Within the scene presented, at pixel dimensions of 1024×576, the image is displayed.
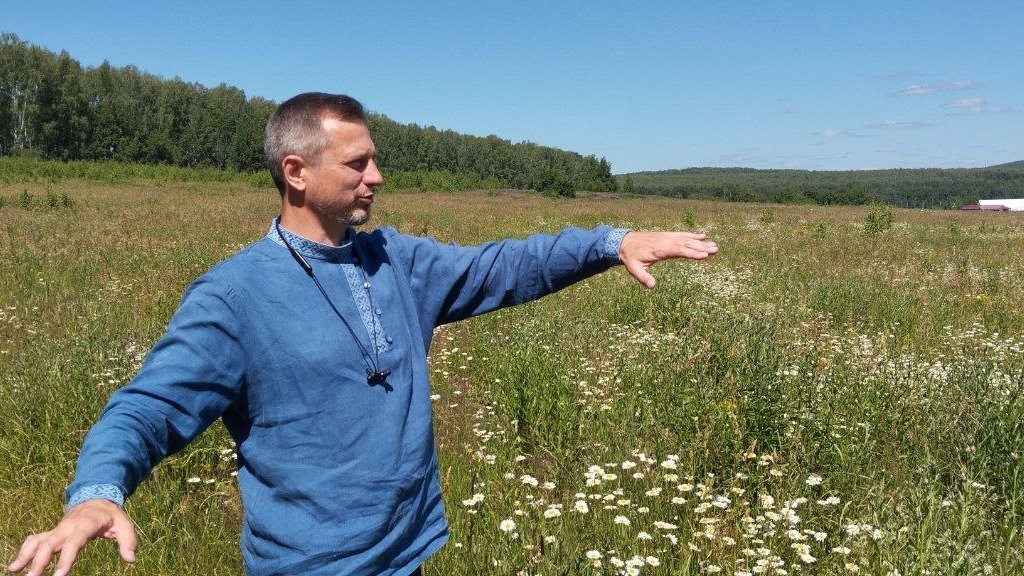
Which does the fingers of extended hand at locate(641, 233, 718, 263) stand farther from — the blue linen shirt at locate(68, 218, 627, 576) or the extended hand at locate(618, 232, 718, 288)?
the blue linen shirt at locate(68, 218, 627, 576)

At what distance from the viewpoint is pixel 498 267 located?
2277 mm

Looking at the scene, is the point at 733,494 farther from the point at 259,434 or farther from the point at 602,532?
the point at 259,434

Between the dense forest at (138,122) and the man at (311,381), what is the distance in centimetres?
5224

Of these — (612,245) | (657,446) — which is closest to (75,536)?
(612,245)

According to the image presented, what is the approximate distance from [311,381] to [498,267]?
2.56 ft

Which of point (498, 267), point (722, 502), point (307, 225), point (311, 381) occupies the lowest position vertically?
point (722, 502)

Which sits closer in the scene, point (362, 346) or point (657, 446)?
point (362, 346)

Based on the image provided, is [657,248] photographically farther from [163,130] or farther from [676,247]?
[163,130]

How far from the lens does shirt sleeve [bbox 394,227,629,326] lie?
2201 mm

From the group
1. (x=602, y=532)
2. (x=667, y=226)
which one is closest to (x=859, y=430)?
(x=602, y=532)

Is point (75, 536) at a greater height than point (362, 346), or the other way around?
point (362, 346)

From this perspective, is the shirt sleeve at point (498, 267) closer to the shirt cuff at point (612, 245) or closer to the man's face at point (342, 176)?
the shirt cuff at point (612, 245)

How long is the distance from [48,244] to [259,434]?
11.4 m

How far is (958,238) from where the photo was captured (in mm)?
15781
